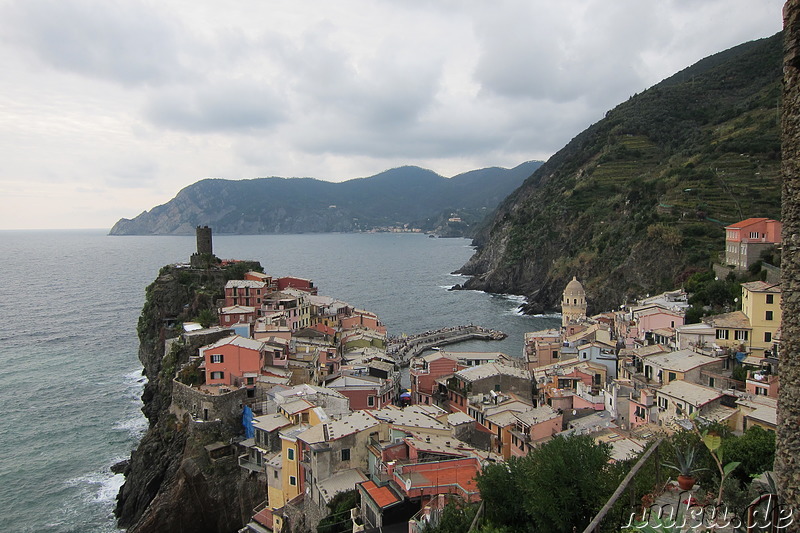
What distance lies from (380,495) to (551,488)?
17.7 ft

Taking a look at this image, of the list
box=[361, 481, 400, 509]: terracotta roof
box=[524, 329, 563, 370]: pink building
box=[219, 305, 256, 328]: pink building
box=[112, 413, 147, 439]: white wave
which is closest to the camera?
box=[361, 481, 400, 509]: terracotta roof

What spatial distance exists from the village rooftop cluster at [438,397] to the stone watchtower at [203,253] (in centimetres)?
1289

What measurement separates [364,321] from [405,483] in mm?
34235

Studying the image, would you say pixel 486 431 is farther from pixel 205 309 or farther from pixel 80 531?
pixel 205 309

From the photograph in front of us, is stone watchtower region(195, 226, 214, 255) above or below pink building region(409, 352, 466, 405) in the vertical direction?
above

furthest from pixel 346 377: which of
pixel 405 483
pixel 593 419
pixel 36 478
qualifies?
pixel 36 478

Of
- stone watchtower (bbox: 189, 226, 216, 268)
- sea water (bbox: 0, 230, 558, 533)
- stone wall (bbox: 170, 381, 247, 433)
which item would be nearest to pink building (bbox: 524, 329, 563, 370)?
sea water (bbox: 0, 230, 558, 533)

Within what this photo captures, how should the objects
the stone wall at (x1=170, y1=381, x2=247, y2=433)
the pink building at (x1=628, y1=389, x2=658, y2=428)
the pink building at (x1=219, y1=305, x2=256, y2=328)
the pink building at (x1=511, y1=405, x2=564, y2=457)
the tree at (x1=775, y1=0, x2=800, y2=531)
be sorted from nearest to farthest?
the tree at (x1=775, y1=0, x2=800, y2=531) → the pink building at (x1=511, y1=405, x2=564, y2=457) → the pink building at (x1=628, y1=389, x2=658, y2=428) → the stone wall at (x1=170, y1=381, x2=247, y2=433) → the pink building at (x1=219, y1=305, x2=256, y2=328)

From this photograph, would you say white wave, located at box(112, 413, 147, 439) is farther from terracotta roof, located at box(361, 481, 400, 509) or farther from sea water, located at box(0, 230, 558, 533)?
terracotta roof, located at box(361, 481, 400, 509)

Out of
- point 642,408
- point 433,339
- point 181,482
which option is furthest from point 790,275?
point 433,339

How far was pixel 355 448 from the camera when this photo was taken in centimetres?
1959

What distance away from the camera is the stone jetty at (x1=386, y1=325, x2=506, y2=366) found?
164 feet

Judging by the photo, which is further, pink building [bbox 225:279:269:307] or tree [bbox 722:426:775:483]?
pink building [bbox 225:279:269:307]

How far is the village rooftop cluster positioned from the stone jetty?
18.6 ft
